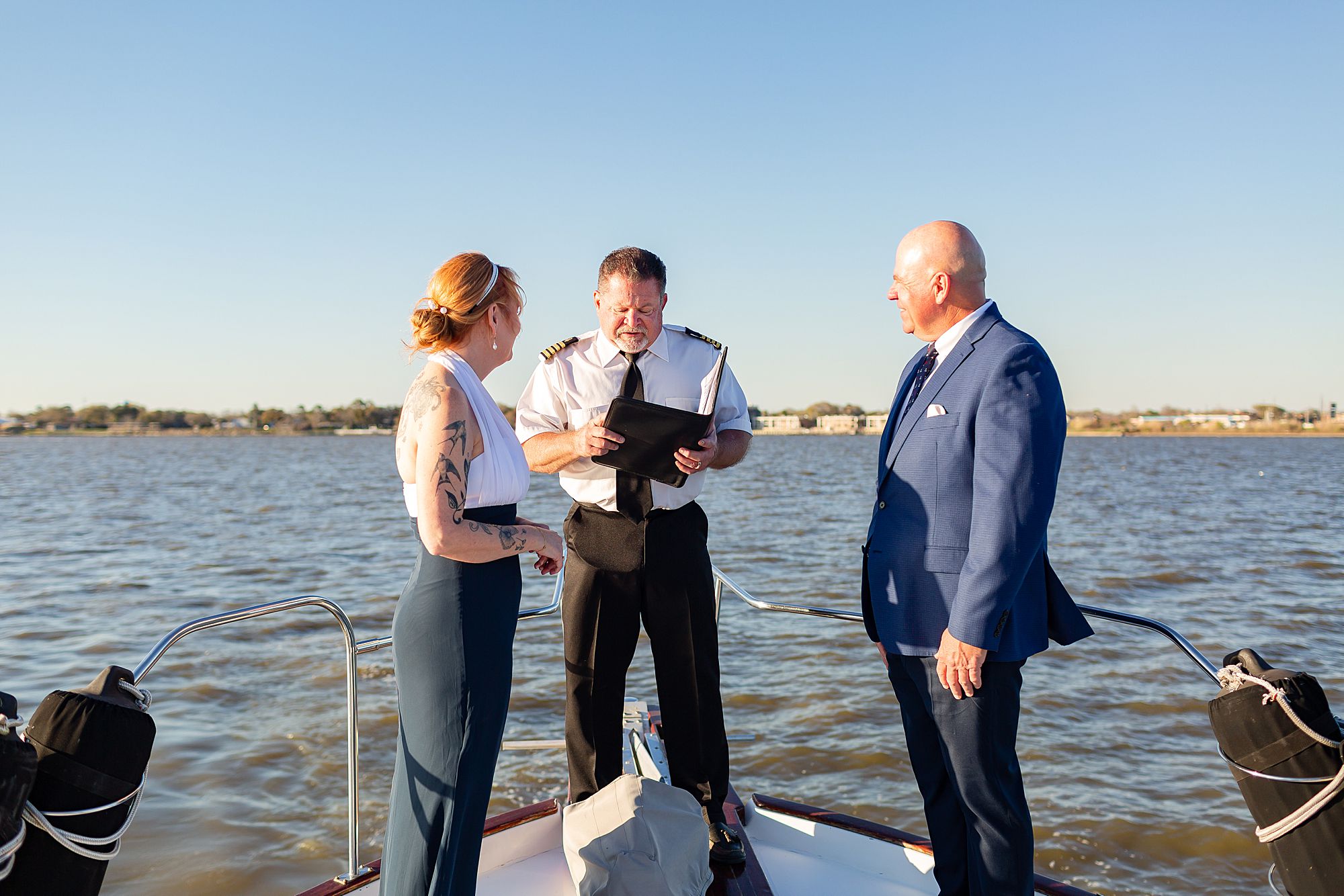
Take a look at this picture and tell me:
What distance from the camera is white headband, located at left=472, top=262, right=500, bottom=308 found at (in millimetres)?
2049

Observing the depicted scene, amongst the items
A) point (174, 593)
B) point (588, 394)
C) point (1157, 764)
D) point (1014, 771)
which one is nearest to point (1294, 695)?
point (1014, 771)

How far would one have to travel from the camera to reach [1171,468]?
4238 centimetres

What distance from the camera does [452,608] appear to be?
1.95 metres

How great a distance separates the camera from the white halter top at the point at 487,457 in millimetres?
1976

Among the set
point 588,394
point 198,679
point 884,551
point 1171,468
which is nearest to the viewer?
point 884,551

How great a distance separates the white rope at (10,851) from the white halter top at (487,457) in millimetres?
835

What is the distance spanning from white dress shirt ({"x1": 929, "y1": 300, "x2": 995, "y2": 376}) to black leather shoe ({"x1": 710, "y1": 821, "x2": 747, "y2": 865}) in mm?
1458

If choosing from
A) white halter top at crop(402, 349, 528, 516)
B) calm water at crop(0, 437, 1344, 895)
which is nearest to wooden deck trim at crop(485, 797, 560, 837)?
white halter top at crop(402, 349, 528, 516)

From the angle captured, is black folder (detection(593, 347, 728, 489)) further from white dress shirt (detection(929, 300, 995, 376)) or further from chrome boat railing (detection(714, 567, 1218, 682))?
white dress shirt (detection(929, 300, 995, 376))

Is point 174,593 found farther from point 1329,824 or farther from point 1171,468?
point 1171,468

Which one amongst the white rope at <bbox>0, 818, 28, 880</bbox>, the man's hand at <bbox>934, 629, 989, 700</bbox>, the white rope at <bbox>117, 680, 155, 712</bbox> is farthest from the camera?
the man's hand at <bbox>934, 629, 989, 700</bbox>

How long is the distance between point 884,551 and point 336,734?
5.37m

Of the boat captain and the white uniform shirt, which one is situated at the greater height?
the white uniform shirt

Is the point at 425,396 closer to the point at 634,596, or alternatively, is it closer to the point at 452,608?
the point at 452,608
